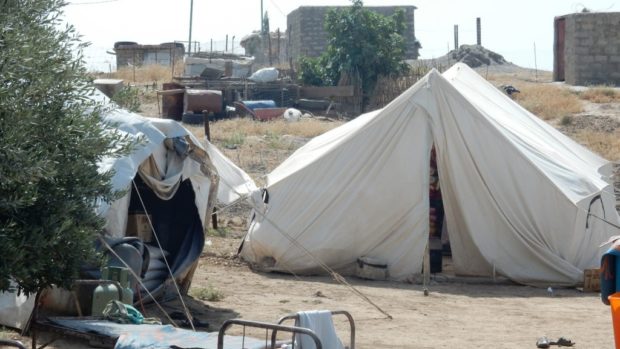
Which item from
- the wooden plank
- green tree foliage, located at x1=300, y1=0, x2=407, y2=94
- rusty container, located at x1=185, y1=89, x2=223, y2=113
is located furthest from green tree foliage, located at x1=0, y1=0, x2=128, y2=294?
green tree foliage, located at x1=300, y1=0, x2=407, y2=94

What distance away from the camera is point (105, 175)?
6.48 metres

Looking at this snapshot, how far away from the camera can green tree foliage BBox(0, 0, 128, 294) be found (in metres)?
5.45

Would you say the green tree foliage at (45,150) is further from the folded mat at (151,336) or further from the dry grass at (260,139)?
the dry grass at (260,139)

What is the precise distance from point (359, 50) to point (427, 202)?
58.2ft

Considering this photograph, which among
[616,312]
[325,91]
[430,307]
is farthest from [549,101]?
[616,312]

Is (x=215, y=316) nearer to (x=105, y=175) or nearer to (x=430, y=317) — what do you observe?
(x=430, y=317)

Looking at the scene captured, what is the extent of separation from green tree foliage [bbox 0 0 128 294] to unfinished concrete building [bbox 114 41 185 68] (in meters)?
34.1

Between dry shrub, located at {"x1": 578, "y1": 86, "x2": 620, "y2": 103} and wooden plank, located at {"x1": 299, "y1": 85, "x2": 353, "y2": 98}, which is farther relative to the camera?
wooden plank, located at {"x1": 299, "y1": 85, "x2": 353, "y2": 98}

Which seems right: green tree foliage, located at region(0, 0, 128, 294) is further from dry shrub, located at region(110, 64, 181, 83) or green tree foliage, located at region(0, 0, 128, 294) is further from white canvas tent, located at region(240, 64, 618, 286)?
dry shrub, located at region(110, 64, 181, 83)

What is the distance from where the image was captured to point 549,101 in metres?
27.3

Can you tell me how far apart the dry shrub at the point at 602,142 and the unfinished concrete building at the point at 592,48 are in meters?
6.02

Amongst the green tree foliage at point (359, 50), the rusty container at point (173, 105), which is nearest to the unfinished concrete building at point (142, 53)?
the green tree foliage at point (359, 50)

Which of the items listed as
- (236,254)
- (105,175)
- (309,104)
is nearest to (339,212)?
(236,254)

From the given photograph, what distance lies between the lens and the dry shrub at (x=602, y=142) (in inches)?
862
